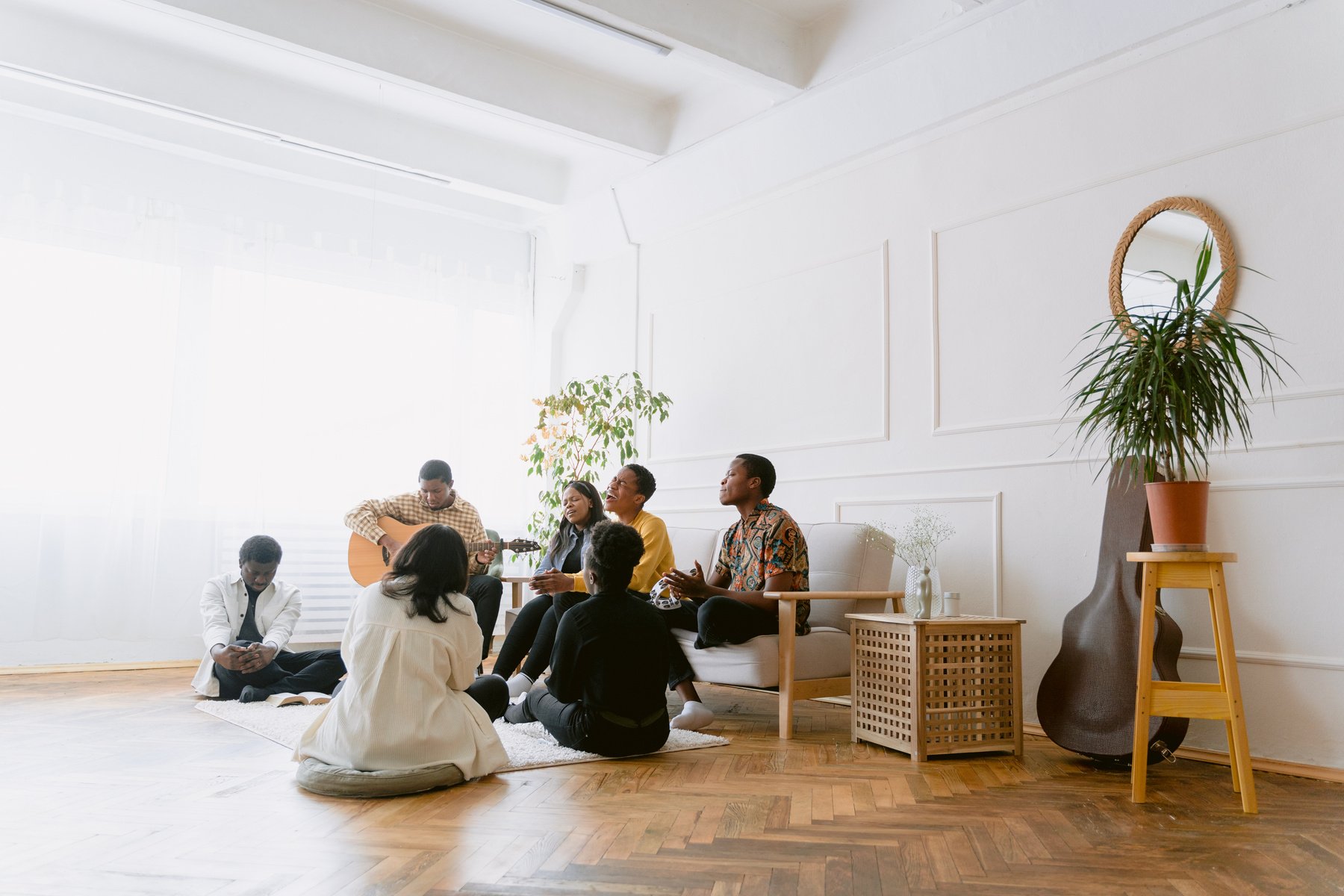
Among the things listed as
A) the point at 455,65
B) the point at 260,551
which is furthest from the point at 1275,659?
the point at 455,65

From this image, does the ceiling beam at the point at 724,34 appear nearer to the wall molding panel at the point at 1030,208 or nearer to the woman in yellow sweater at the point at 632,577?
the wall molding panel at the point at 1030,208

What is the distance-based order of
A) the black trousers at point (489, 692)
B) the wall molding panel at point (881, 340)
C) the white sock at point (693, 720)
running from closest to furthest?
the black trousers at point (489, 692), the white sock at point (693, 720), the wall molding panel at point (881, 340)

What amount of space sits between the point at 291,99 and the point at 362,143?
47cm

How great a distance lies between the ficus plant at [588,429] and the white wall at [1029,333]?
0.24 metres

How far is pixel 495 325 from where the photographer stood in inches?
294

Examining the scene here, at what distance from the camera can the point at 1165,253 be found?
3895mm

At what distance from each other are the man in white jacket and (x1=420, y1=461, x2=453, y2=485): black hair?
0.91 m

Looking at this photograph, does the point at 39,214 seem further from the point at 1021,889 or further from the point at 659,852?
the point at 1021,889

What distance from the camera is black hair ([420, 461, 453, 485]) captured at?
5438 mm

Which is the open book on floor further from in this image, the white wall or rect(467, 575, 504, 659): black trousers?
the white wall

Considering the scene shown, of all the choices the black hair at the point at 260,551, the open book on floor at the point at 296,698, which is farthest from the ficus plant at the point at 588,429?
the open book on floor at the point at 296,698

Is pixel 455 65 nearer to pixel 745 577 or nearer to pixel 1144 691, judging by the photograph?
pixel 745 577

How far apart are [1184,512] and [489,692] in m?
2.53

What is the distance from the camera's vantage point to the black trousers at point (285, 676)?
4684 mm
